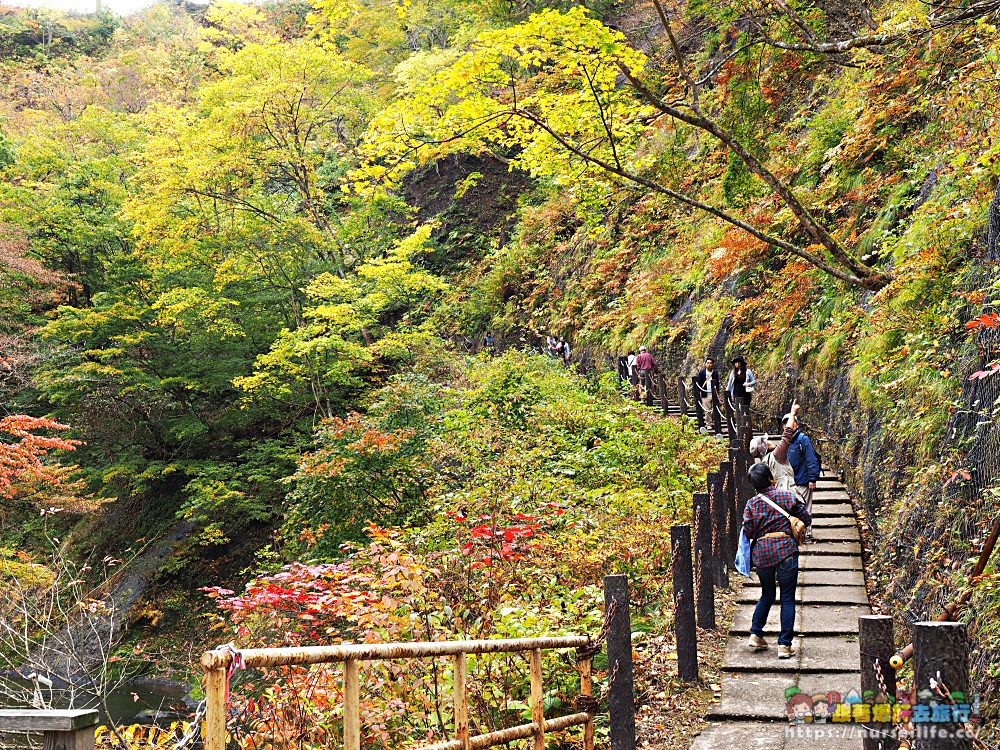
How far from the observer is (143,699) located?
58.5ft

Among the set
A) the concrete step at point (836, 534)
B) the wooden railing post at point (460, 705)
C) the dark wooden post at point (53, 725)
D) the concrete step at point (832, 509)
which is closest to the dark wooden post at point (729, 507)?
the concrete step at point (836, 534)

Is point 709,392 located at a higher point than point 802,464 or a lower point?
higher

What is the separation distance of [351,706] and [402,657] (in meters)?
0.30

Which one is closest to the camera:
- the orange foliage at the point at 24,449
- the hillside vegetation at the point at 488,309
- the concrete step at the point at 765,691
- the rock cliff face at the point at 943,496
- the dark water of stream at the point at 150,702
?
the rock cliff face at the point at 943,496

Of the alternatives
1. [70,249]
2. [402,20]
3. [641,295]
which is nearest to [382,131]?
[641,295]

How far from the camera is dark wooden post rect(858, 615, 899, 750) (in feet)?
11.4

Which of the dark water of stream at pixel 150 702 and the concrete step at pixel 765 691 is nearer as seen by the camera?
the concrete step at pixel 765 691

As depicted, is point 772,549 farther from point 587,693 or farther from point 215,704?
point 215,704

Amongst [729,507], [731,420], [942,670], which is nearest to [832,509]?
[729,507]

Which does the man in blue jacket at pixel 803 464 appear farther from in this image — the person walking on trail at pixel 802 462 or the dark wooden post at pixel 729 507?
the dark wooden post at pixel 729 507

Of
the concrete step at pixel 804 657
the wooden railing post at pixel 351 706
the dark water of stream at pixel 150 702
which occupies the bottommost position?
the dark water of stream at pixel 150 702

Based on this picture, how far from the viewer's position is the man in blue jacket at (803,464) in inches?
357

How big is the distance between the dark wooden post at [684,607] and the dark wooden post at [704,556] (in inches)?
27.6

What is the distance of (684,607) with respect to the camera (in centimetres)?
601
